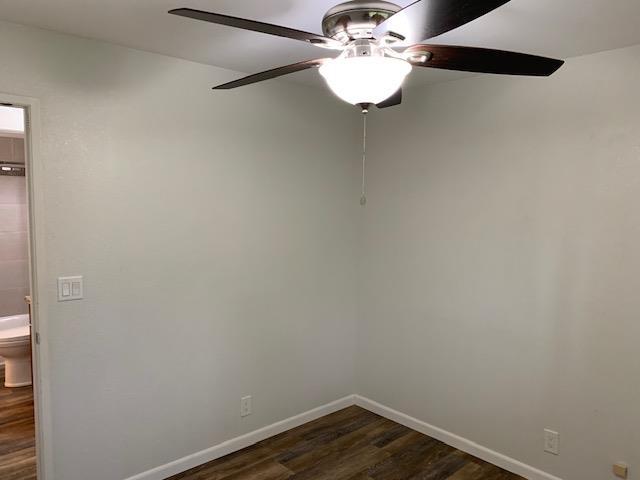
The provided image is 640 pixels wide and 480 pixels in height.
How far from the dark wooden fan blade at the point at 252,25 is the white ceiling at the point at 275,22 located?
0.45 metres

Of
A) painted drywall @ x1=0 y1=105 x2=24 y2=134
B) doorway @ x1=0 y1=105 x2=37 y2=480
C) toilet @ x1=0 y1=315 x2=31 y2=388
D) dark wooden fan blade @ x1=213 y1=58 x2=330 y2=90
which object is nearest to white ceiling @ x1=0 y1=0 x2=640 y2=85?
dark wooden fan blade @ x1=213 y1=58 x2=330 y2=90

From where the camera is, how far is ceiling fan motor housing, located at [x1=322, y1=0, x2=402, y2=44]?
129 cm

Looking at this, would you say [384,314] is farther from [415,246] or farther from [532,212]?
[532,212]

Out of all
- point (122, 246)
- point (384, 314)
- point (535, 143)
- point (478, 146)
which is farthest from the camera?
point (384, 314)

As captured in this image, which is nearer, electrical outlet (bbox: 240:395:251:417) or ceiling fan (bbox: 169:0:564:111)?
ceiling fan (bbox: 169:0:564:111)

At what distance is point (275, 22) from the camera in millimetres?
1963

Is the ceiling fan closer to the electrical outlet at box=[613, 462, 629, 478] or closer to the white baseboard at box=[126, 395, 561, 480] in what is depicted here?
the electrical outlet at box=[613, 462, 629, 478]

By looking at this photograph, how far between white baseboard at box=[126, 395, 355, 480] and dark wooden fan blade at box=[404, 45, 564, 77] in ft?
8.32

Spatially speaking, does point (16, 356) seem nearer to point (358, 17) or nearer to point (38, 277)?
point (38, 277)

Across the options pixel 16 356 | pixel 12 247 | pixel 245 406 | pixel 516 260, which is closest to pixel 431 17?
pixel 516 260

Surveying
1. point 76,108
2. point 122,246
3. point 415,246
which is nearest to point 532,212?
point 415,246

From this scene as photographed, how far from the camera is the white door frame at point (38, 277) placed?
2.12 m

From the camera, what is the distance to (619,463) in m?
2.34

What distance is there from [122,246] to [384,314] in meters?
1.93
